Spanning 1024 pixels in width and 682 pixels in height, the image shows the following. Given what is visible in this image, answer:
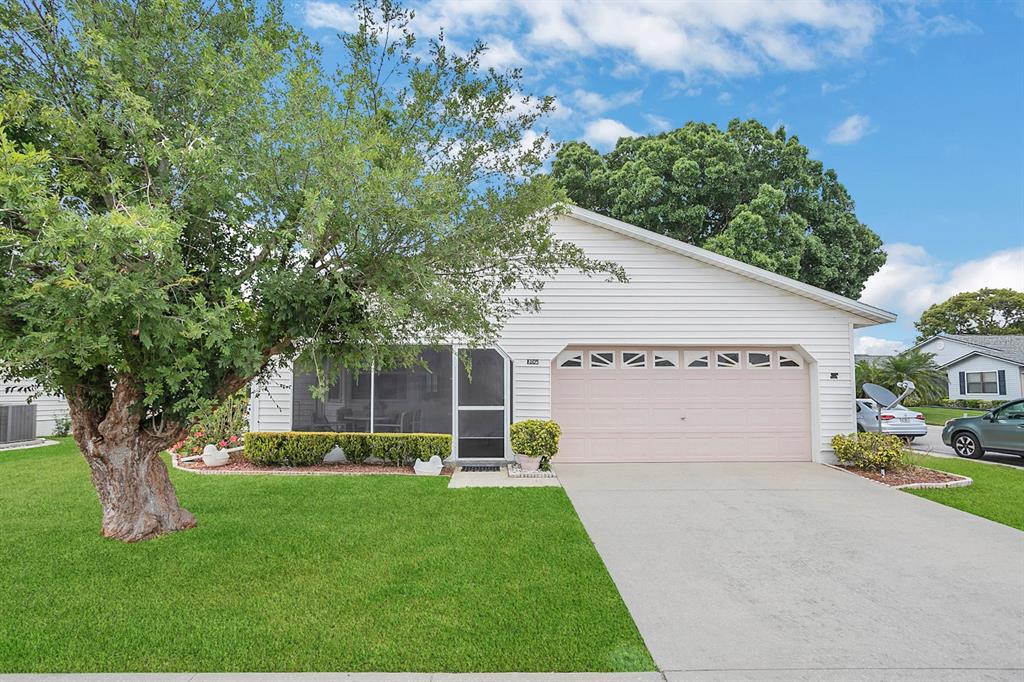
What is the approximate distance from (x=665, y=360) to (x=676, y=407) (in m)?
0.96

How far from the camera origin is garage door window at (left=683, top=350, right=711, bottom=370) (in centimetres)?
1084

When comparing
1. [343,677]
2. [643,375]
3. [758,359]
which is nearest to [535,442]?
[643,375]

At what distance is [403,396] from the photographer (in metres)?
10.5

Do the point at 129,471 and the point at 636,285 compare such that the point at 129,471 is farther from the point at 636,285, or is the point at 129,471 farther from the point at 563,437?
the point at 636,285

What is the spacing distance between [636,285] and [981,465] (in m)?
7.79

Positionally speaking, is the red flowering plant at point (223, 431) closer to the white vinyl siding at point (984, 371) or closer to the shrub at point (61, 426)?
the shrub at point (61, 426)

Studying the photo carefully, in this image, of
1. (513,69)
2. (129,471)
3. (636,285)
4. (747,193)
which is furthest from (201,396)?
(747,193)

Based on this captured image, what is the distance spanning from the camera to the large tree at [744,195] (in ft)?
63.4

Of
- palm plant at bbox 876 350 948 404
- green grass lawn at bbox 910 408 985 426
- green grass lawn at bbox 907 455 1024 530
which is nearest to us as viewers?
green grass lawn at bbox 907 455 1024 530

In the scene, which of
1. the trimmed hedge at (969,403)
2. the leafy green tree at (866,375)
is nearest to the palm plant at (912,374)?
the leafy green tree at (866,375)

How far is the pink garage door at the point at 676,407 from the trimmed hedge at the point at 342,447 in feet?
8.45

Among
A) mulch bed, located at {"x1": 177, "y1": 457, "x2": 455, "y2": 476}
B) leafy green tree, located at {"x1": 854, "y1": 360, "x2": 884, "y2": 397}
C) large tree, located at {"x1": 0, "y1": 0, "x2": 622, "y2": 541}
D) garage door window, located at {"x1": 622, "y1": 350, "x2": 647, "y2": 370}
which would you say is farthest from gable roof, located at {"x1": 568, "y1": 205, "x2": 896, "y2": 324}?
leafy green tree, located at {"x1": 854, "y1": 360, "x2": 884, "y2": 397}

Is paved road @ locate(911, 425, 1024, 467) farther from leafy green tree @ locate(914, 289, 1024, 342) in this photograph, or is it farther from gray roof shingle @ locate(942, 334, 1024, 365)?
leafy green tree @ locate(914, 289, 1024, 342)

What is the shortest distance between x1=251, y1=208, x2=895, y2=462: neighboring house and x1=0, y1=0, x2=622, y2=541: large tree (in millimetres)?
4571
